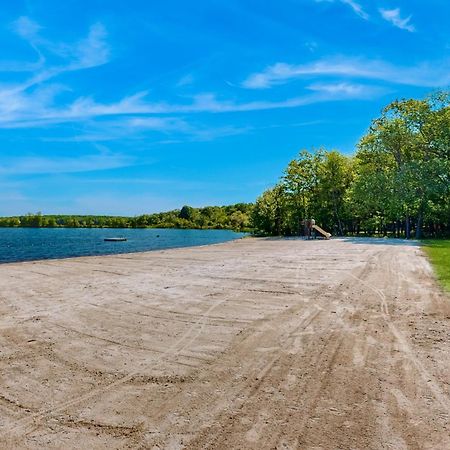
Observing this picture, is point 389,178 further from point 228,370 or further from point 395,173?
point 228,370

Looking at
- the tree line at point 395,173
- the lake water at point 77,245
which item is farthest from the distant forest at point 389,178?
the lake water at point 77,245

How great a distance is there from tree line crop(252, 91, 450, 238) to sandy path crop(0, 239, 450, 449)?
32.8m

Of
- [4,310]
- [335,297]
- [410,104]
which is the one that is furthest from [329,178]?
[4,310]

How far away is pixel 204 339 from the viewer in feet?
22.3

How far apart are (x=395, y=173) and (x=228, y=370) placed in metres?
41.1

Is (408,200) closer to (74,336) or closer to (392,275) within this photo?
(392,275)

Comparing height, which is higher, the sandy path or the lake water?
the sandy path

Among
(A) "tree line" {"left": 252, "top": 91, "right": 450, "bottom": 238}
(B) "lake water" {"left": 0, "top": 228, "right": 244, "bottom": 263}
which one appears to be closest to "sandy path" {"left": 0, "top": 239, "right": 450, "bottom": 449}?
(B) "lake water" {"left": 0, "top": 228, "right": 244, "bottom": 263}

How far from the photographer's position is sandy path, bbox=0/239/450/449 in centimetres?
390

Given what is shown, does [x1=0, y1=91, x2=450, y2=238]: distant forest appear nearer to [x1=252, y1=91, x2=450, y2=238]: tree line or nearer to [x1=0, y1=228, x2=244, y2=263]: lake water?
[x1=252, y1=91, x2=450, y2=238]: tree line

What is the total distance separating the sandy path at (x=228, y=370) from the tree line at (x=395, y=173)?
32.8 metres

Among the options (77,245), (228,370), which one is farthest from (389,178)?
(77,245)

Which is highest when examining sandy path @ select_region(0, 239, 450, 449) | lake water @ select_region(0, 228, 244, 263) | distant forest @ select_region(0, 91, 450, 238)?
distant forest @ select_region(0, 91, 450, 238)

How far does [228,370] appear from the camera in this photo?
5.42 metres
